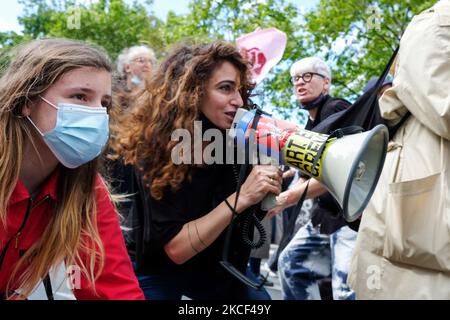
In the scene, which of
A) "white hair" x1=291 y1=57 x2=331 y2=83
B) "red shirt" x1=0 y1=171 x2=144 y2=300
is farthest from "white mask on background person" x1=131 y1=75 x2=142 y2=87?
"red shirt" x1=0 y1=171 x2=144 y2=300

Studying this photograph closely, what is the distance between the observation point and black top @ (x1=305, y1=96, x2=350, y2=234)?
347 centimetres

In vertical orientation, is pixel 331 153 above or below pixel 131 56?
below

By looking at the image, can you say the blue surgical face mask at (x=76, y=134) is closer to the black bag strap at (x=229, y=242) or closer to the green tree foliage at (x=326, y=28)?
the black bag strap at (x=229, y=242)

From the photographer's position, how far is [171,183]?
2.75 metres

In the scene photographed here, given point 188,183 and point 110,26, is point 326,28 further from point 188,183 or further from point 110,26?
point 110,26

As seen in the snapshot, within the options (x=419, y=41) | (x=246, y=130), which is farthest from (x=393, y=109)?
(x=246, y=130)

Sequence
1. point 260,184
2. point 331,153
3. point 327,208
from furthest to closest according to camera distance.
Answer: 1. point 327,208
2. point 260,184
3. point 331,153

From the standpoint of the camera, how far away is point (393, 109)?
252 cm

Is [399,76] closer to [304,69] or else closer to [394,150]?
[394,150]

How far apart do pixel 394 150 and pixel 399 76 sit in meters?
0.31

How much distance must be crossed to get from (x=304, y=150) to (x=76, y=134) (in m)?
0.84

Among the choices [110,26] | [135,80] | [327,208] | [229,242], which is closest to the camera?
[229,242]

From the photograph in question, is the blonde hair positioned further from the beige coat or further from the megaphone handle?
the beige coat

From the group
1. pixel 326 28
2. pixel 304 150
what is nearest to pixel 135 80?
pixel 304 150
